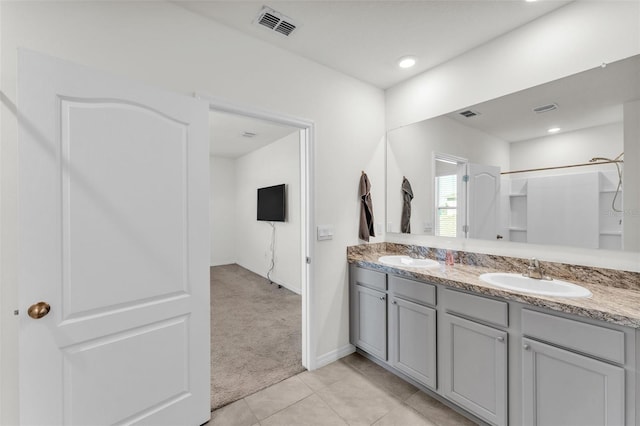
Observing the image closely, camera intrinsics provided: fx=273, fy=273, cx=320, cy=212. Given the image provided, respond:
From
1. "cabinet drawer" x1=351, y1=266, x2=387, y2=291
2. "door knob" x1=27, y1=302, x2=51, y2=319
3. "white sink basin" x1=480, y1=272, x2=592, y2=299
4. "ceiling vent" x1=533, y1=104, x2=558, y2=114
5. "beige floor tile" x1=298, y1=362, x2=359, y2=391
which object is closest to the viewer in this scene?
"door knob" x1=27, y1=302, x2=51, y2=319

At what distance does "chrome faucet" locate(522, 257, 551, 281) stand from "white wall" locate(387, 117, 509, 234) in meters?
0.71

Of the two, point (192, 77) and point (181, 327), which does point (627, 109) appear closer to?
point (192, 77)

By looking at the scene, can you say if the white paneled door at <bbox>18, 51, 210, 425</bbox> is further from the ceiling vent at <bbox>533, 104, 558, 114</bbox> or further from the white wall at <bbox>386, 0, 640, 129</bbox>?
the ceiling vent at <bbox>533, 104, 558, 114</bbox>

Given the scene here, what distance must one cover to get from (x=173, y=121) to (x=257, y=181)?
14.0ft

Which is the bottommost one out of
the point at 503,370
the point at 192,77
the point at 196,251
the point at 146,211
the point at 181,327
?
the point at 503,370

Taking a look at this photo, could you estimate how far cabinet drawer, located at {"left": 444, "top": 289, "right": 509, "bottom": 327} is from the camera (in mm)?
1563

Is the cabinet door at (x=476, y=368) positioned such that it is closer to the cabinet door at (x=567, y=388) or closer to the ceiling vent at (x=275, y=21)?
the cabinet door at (x=567, y=388)

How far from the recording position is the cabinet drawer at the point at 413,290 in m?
1.91

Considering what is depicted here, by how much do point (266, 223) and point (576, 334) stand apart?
4.88 m

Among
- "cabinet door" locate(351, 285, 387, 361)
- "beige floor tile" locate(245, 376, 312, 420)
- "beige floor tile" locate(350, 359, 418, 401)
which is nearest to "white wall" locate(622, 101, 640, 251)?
"cabinet door" locate(351, 285, 387, 361)

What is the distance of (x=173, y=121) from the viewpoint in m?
1.60

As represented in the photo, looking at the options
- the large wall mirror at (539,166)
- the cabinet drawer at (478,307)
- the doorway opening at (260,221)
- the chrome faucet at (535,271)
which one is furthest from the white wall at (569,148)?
the doorway opening at (260,221)

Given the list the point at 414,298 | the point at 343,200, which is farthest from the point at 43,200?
the point at 414,298

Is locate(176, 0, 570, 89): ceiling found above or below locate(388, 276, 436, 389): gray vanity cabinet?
→ above
